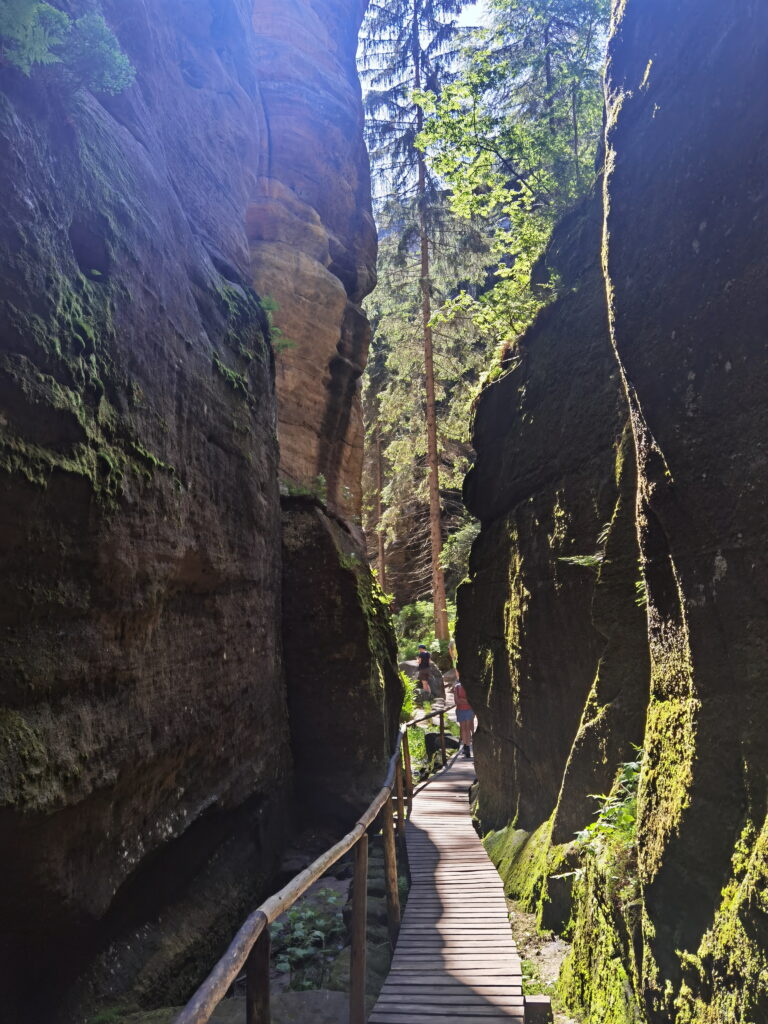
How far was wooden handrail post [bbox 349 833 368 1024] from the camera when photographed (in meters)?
4.80

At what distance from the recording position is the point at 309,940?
7195 millimetres

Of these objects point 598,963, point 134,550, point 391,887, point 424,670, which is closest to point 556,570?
point 391,887

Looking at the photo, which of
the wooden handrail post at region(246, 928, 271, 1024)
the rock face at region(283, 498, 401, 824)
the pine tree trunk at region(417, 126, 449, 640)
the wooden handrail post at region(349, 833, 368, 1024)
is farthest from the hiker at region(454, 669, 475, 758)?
the wooden handrail post at region(246, 928, 271, 1024)

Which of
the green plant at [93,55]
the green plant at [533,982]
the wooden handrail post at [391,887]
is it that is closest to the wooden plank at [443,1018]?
the green plant at [533,982]

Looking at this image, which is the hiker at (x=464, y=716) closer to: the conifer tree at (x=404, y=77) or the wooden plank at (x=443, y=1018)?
the conifer tree at (x=404, y=77)

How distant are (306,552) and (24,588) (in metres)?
6.54

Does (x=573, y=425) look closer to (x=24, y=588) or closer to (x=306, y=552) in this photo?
(x=306, y=552)

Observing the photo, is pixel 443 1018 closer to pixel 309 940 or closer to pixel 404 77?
pixel 309 940

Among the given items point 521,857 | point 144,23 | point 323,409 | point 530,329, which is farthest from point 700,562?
point 323,409

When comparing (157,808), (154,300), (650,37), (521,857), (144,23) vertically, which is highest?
(144,23)

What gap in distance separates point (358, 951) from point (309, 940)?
2712 millimetres

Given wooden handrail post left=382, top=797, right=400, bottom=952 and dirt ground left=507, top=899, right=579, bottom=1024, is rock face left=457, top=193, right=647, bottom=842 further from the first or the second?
wooden handrail post left=382, top=797, right=400, bottom=952

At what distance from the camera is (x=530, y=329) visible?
10672 mm

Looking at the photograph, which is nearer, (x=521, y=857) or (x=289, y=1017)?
(x=289, y=1017)
